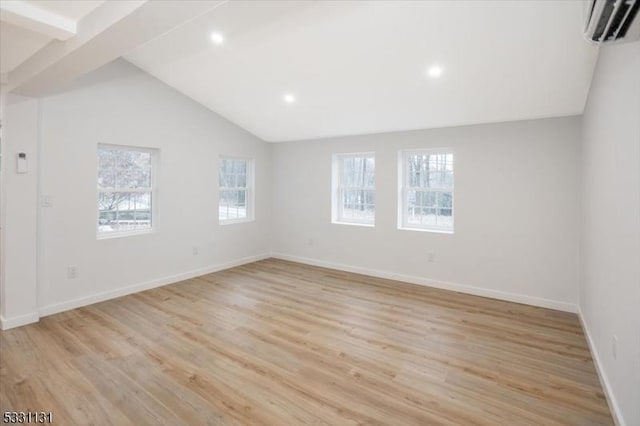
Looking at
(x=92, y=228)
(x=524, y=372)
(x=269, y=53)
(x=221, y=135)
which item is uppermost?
(x=269, y=53)

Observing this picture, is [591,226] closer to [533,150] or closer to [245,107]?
[533,150]

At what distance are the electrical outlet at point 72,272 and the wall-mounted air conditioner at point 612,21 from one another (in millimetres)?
4782

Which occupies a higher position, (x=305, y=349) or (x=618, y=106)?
(x=618, y=106)

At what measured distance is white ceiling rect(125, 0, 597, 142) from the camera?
8.55 feet

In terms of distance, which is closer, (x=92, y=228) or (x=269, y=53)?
(x=269, y=53)

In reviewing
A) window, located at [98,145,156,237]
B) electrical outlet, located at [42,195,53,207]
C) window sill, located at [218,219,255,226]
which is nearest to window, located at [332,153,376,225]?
window sill, located at [218,219,255,226]

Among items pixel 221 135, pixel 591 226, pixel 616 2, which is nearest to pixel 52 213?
pixel 221 135

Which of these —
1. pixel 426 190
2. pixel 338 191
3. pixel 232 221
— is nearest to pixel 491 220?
pixel 426 190

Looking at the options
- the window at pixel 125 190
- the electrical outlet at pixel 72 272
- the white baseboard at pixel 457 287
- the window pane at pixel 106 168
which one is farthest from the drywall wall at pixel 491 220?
the electrical outlet at pixel 72 272

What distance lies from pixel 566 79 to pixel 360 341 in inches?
120

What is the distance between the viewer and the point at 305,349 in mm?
2893

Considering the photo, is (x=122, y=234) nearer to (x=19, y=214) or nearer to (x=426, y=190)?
(x=19, y=214)

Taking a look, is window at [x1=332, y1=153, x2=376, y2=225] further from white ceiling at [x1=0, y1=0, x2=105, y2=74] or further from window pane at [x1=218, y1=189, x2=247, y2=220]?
white ceiling at [x1=0, y1=0, x2=105, y2=74]

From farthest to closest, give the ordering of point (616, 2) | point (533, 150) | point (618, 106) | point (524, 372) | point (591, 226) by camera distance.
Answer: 1. point (533, 150)
2. point (591, 226)
3. point (524, 372)
4. point (618, 106)
5. point (616, 2)
